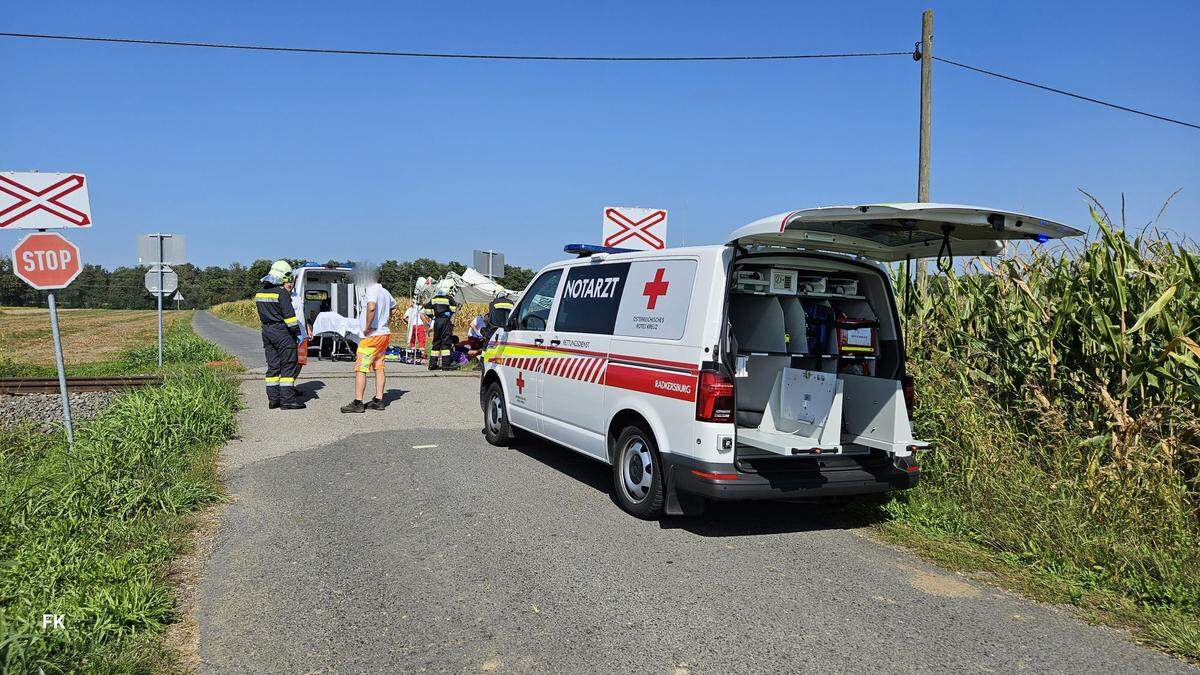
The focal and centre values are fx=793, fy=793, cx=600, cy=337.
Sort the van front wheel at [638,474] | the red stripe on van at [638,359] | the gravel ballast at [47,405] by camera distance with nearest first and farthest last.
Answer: the red stripe on van at [638,359] < the van front wheel at [638,474] < the gravel ballast at [47,405]

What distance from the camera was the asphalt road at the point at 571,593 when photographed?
3672 mm

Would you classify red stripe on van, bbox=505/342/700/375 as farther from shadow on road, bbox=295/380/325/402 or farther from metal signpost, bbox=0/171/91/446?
shadow on road, bbox=295/380/325/402

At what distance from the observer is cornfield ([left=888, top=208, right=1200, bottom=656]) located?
468 centimetres

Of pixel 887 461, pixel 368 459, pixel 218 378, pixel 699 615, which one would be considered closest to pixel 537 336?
pixel 368 459

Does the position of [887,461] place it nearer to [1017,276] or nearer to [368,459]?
[1017,276]

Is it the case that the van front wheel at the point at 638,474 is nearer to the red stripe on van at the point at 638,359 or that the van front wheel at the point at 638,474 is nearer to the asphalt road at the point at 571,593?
the asphalt road at the point at 571,593

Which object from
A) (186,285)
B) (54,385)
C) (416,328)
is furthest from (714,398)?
(186,285)

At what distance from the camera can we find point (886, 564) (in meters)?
Answer: 5.02

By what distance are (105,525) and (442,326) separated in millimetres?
10809

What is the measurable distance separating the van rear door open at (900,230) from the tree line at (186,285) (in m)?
50.4

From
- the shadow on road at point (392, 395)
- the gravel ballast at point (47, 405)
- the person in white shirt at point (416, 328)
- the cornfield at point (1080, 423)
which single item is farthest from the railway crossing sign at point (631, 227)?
the person in white shirt at point (416, 328)

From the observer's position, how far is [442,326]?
15891 millimetres

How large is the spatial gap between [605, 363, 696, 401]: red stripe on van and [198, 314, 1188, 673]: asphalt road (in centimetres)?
99

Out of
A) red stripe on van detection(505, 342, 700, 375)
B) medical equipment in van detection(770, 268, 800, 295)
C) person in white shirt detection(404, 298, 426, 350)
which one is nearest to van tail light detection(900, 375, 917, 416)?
medical equipment in van detection(770, 268, 800, 295)
